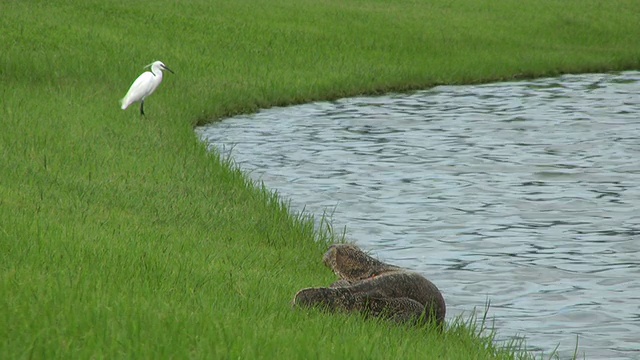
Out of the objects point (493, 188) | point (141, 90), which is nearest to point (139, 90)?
point (141, 90)

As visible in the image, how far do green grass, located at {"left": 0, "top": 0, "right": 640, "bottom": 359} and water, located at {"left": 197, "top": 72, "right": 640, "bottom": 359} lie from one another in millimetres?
877

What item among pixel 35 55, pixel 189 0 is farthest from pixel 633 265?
pixel 189 0

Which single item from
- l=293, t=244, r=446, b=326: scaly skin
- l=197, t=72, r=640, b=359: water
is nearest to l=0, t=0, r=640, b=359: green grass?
l=293, t=244, r=446, b=326: scaly skin

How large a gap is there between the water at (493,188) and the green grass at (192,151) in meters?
0.88

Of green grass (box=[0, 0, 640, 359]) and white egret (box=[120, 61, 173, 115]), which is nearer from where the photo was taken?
green grass (box=[0, 0, 640, 359])

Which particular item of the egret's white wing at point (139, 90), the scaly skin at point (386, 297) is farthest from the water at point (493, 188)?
the egret's white wing at point (139, 90)

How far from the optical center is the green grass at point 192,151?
20.8 ft

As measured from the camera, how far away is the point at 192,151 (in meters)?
16.6

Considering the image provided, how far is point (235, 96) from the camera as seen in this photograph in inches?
911

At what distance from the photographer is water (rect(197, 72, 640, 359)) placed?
10.3 m

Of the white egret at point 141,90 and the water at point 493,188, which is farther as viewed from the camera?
the white egret at point 141,90

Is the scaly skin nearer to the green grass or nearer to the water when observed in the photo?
the green grass

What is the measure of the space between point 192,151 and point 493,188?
4221 millimetres

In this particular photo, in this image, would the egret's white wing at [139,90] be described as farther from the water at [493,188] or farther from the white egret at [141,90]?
the water at [493,188]
